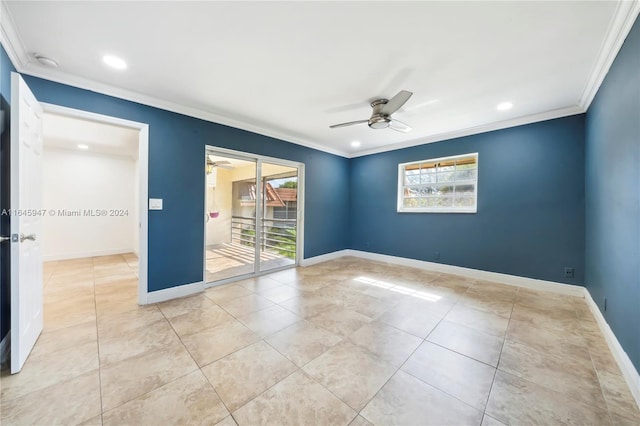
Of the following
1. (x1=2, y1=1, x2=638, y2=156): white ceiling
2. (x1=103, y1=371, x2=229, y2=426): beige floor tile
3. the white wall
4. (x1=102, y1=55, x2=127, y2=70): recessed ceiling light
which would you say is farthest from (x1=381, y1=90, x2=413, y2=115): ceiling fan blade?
the white wall

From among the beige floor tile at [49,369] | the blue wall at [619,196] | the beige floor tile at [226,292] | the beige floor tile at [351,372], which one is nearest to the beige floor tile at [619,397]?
the blue wall at [619,196]

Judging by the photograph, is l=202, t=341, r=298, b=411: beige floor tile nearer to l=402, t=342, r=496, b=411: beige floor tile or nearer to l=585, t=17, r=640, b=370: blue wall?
l=402, t=342, r=496, b=411: beige floor tile

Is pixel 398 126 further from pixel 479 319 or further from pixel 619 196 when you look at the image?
pixel 479 319

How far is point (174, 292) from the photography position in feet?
10.5

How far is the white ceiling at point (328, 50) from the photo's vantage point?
168 cm

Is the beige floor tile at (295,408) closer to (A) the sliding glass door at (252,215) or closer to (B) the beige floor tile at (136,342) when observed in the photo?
(B) the beige floor tile at (136,342)

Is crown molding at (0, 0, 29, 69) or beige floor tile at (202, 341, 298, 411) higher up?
crown molding at (0, 0, 29, 69)

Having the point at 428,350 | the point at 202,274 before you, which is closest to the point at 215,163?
the point at 202,274

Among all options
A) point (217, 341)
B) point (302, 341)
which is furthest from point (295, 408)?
point (217, 341)

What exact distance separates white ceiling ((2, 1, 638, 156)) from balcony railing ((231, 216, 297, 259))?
2.29 meters

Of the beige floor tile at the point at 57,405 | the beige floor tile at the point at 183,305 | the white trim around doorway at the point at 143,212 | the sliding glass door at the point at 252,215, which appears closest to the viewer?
the beige floor tile at the point at 57,405

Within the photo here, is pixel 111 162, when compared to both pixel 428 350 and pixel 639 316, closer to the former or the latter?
pixel 428 350

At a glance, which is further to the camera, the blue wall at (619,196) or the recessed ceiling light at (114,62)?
the recessed ceiling light at (114,62)

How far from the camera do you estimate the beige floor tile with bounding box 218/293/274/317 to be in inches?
110
